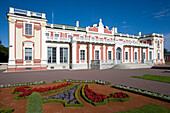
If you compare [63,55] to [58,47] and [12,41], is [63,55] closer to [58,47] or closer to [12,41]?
[58,47]

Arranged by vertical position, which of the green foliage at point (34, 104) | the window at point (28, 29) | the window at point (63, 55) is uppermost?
the window at point (28, 29)

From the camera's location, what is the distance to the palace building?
2162 cm

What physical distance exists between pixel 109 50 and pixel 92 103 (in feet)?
83.0

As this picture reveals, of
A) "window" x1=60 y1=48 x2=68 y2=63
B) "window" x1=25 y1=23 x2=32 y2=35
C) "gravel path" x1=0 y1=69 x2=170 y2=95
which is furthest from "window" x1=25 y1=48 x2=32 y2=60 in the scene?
"gravel path" x1=0 y1=69 x2=170 y2=95

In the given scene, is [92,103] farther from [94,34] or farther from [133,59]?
[133,59]

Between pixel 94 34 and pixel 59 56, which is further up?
pixel 94 34

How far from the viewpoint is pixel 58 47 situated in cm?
2573

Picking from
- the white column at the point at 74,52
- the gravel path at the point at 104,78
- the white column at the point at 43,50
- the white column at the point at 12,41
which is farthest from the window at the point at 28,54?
the white column at the point at 74,52

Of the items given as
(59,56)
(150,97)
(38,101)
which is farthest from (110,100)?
(59,56)

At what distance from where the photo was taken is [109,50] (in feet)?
97.8

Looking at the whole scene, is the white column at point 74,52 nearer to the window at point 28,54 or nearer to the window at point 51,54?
the window at point 51,54

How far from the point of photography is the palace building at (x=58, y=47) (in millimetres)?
21625

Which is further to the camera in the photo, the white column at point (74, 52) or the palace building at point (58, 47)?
the white column at point (74, 52)

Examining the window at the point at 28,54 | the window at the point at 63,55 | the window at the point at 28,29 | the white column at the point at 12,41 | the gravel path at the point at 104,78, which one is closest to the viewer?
the gravel path at the point at 104,78
